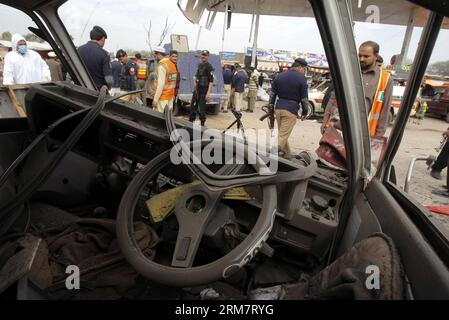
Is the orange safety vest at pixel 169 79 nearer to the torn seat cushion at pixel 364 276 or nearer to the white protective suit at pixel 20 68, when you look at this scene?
the white protective suit at pixel 20 68

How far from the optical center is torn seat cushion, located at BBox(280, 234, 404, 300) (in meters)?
0.93

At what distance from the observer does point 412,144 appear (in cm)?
880

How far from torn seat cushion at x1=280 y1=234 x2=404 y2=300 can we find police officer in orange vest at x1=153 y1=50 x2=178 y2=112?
5.76 metres

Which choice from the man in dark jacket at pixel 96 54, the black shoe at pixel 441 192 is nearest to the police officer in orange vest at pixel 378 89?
the black shoe at pixel 441 192

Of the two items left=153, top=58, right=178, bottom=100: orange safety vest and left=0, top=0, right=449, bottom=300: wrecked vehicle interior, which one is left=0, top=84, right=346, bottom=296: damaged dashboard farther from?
left=153, top=58, right=178, bottom=100: orange safety vest

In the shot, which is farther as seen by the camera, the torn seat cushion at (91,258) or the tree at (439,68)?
the torn seat cushion at (91,258)

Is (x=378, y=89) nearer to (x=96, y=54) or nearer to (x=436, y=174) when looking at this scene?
(x=96, y=54)

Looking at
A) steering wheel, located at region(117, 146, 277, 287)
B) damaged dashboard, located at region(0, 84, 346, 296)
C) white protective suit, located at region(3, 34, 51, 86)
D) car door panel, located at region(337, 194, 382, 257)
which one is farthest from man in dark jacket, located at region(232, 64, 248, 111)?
car door panel, located at region(337, 194, 382, 257)

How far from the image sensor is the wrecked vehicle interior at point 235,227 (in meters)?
1.08

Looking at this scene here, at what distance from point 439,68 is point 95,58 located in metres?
4.48

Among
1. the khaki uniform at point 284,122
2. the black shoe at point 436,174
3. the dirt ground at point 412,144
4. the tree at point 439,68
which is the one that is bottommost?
the dirt ground at point 412,144

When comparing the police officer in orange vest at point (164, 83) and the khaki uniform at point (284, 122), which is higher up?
the police officer in orange vest at point (164, 83)

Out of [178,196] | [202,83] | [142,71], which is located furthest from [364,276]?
[142,71]
